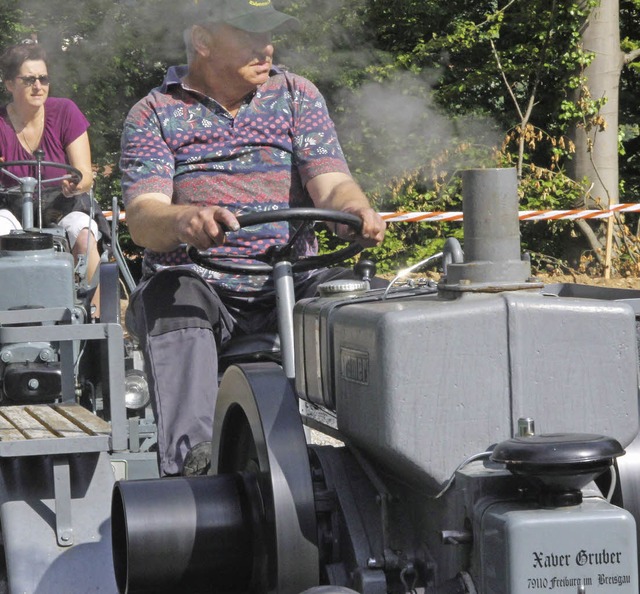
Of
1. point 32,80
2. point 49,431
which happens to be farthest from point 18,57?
point 49,431

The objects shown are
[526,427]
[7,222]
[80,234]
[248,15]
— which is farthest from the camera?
[80,234]

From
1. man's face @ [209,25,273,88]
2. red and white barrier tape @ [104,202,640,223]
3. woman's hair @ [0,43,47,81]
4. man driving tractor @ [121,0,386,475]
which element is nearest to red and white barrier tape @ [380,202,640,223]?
red and white barrier tape @ [104,202,640,223]

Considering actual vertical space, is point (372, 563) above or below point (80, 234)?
below

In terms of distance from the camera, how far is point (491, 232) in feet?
6.30

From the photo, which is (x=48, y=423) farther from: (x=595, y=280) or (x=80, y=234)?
(x=595, y=280)

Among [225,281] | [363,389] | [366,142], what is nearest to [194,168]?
[225,281]

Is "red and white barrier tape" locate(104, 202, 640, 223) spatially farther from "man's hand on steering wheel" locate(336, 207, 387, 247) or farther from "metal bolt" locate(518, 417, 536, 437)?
"metal bolt" locate(518, 417, 536, 437)

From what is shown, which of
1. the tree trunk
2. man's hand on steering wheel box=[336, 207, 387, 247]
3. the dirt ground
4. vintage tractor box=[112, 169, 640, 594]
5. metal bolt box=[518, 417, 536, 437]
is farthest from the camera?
the tree trunk

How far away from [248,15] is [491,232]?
146 centimetres

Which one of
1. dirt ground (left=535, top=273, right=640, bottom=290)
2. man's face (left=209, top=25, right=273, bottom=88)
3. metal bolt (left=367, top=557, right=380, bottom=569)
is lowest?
metal bolt (left=367, top=557, right=380, bottom=569)

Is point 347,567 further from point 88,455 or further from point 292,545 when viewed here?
point 88,455

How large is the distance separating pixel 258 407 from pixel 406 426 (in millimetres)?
372

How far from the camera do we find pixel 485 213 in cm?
192

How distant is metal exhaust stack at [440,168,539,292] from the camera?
6.22 feet
